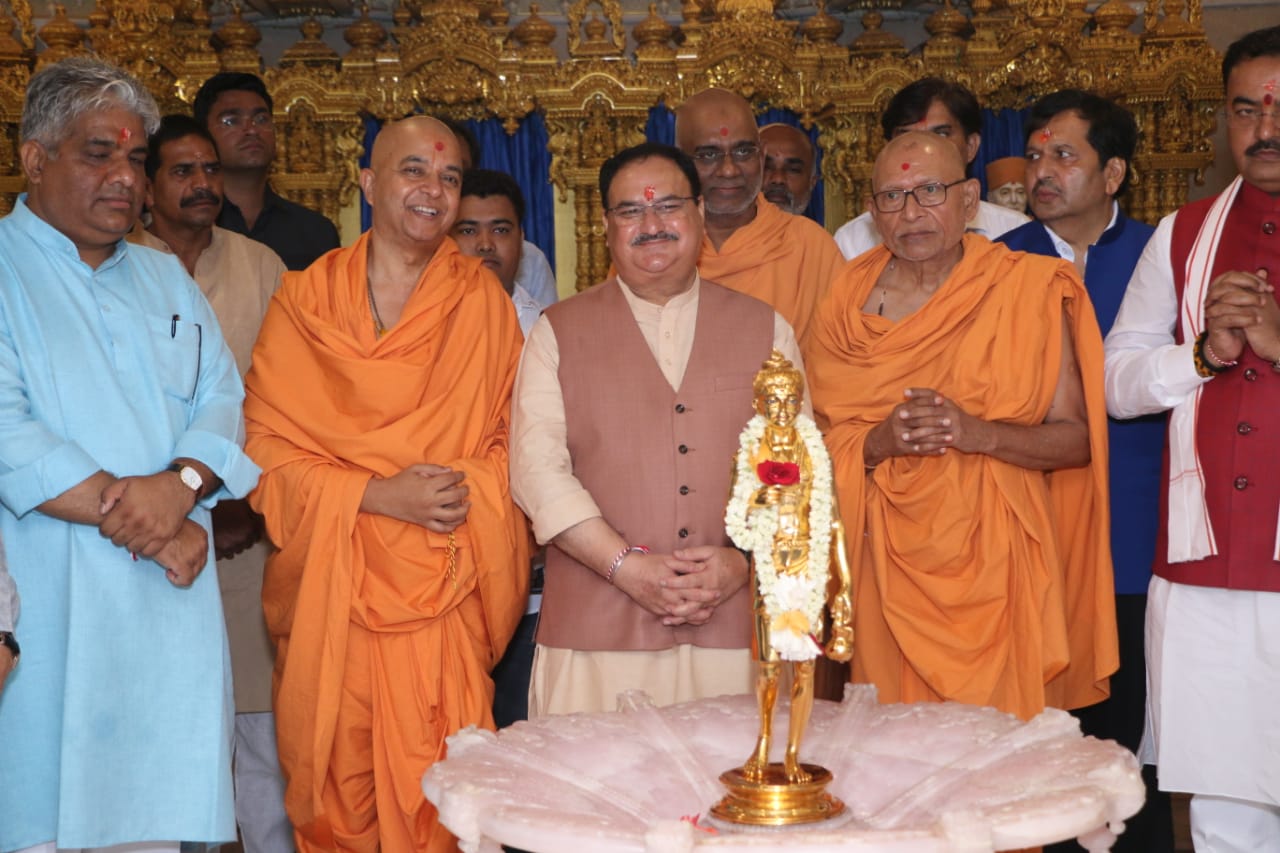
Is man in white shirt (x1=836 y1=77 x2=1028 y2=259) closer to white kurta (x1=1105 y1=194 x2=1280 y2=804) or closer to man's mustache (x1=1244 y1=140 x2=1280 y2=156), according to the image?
white kurta (x1=1105 y1=194 x2=1280 y2=804)

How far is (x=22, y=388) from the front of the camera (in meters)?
3.06

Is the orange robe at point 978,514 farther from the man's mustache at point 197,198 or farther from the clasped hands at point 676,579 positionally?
the man's mustache at point 197,198

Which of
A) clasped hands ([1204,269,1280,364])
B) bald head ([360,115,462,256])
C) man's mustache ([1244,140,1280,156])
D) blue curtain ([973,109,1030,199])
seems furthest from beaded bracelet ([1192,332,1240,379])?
blue curtain ([973,109,1030,199])

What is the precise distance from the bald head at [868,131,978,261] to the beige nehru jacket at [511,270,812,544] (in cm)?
39

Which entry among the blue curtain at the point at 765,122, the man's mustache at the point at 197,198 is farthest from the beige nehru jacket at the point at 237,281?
the blue curtain at the point at 765,122

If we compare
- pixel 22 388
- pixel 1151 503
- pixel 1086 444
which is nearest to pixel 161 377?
pixel 22 388

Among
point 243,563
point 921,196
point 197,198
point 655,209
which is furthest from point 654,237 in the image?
point 243,563

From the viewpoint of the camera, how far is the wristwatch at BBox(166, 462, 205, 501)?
10.3 feet

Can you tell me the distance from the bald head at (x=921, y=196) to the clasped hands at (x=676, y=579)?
96cm

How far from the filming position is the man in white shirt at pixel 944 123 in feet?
15.0

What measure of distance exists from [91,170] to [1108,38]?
5.23m

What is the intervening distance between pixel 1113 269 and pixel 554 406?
5.45 ft

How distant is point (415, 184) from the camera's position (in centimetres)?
364

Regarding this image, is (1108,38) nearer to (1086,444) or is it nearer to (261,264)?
(1086,444)
